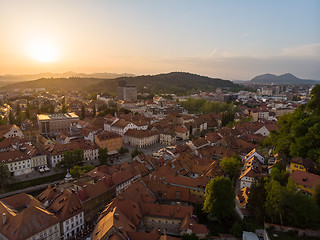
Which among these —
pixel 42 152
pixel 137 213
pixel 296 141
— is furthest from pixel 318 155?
pixel 42 152

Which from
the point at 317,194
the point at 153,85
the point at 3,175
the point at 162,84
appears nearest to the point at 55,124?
the point at 3,175

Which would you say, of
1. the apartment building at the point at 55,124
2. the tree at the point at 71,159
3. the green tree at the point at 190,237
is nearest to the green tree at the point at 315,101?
the green tree at the point at 190,237

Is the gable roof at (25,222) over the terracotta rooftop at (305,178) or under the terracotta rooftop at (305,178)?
under

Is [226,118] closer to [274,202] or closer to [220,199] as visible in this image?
[220,199]

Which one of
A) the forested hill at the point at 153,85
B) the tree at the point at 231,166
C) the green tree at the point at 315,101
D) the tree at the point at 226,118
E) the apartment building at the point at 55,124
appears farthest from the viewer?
the forested hill at the point at 153,85

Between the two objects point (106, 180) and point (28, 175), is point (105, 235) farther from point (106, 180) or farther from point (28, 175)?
point (28, 175)

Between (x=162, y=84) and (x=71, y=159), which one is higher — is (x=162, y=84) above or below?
above

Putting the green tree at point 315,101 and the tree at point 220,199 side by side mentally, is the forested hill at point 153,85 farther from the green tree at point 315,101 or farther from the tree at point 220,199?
the tree at point 220,199
